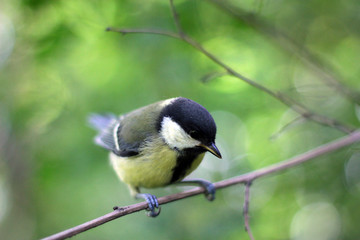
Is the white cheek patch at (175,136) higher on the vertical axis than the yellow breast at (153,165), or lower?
higher

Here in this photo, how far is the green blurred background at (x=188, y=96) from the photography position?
2.28 meters

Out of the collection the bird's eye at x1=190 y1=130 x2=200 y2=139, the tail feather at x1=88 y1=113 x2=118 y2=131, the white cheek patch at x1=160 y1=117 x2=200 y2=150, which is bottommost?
the tail feather at x1=88 y1=113 x2=118 y2=131

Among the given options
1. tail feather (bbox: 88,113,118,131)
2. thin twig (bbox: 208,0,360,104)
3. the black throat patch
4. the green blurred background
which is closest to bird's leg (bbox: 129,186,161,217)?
the black throat patch

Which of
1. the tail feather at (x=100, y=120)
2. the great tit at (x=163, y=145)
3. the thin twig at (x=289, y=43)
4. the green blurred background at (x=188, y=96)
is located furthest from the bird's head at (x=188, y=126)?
the tail feather at (x=100, y=120)

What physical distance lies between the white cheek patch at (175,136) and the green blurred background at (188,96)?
19.6 inches

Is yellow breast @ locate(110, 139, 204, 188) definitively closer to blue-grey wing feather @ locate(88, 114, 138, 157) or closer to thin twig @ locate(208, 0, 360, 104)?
blue-grey wing feather @ locate(88, 114, 138, 157)

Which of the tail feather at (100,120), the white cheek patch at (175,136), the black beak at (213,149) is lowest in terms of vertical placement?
the tail feather at (100,120)

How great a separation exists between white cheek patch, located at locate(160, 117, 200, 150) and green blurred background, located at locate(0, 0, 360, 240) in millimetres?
497

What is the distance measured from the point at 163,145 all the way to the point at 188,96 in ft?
1.83

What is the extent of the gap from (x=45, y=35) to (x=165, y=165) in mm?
1169

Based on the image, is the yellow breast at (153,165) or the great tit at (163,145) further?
the yellow breast at (153,165)

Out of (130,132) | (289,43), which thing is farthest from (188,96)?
(289,43)

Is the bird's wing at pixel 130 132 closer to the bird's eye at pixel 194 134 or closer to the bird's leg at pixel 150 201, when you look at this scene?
the bird's leg at pixel 150 201

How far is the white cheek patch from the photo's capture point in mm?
1650
